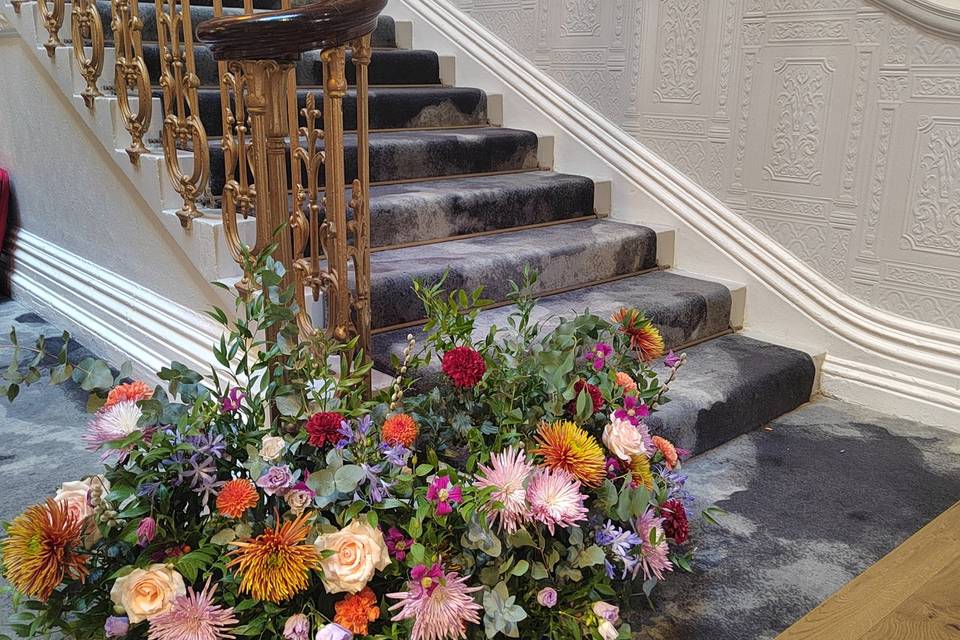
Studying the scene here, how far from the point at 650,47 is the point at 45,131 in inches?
85.3

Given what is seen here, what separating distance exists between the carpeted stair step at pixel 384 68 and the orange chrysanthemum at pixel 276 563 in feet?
6.98

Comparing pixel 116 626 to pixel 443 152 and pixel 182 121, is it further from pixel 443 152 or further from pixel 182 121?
pixel 443 152

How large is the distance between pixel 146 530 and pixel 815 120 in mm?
2263

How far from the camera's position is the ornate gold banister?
1.59 meters

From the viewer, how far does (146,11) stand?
2963 mm

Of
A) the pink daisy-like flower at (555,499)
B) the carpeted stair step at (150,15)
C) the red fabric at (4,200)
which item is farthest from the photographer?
the red fabric at (4,200)

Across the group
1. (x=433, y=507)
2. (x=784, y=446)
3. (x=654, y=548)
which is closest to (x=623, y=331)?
(x=654, y=548)

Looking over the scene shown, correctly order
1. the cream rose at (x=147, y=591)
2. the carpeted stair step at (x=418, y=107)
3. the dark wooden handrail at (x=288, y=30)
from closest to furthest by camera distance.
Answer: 1. the cream rose at (x=147, y=591)
2. the dark wooden handrail at (x=288, y=30)
3. the carpeted stair step at (x=418, y=107)

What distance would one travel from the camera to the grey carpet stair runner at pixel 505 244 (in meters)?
2.28

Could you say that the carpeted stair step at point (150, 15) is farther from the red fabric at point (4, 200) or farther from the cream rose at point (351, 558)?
the cream rose at point (351, 558)

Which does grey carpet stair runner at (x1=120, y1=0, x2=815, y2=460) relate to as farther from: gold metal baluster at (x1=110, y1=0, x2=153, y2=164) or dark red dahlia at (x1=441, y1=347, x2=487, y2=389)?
dark red dahlia at (x1=441, y1=347, x2=487, y2=389)

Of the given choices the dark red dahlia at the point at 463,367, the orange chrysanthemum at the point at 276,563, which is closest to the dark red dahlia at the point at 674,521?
the dark red dahlia at the point at 463,367

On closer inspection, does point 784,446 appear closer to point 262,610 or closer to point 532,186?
point 532,186

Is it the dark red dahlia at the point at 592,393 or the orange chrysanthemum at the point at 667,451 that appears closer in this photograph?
the dark red dahlia at the point at 592,393
